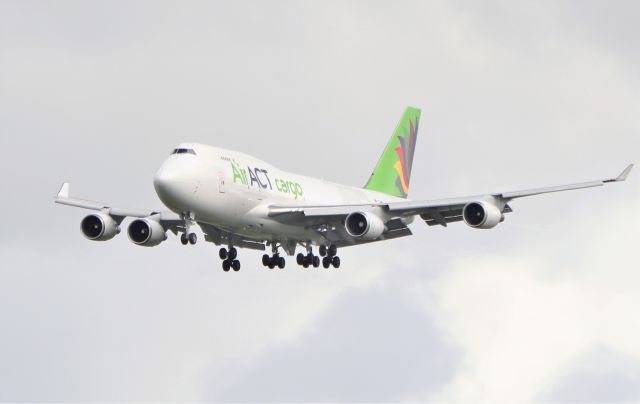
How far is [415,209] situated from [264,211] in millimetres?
6964

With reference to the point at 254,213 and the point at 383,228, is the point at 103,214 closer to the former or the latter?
the point at 254,213

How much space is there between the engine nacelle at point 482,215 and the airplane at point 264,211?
0.15 feet

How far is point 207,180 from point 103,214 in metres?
9.29

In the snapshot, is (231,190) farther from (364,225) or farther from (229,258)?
(229,258)

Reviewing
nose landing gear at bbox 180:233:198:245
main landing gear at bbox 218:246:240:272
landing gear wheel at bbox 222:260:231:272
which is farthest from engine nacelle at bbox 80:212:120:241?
nose landing gear at bbox 180:233:198:245

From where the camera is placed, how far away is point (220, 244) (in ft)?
233

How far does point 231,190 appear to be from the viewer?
64.5 metres

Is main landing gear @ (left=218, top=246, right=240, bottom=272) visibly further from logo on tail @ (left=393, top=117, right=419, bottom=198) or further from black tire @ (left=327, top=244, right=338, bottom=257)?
logo on tail @ (left=393, top=117, right=419, bottom=198)

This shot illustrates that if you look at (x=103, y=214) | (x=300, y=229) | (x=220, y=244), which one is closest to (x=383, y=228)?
(x=300, y=229)

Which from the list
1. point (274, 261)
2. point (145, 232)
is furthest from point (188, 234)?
point (274, 261)

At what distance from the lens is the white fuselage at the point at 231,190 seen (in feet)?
205

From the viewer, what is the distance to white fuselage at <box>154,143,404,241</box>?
62438mm

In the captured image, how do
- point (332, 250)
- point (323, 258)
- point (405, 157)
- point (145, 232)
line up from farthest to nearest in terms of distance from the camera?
point (405, 157), point (323, 258), point (332, 250), point (145, 232)

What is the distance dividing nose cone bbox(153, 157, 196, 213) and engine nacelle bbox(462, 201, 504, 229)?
12.4 m
